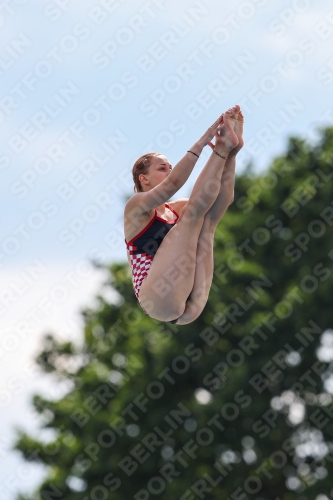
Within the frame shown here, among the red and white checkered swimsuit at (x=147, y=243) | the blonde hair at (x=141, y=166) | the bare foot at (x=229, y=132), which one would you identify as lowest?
the red and white checkered swimsuit at (x=147, y=243)

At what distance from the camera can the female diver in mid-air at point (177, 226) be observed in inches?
263

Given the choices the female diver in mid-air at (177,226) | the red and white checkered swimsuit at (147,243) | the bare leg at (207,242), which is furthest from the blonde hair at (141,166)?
the bare leg at (207,242)

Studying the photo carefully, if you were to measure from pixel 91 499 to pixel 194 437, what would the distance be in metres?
3.18

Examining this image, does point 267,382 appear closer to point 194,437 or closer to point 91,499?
point 194,437

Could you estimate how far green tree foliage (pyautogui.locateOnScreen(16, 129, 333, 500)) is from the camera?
1884cm

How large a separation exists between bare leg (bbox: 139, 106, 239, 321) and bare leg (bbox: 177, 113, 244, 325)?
0.39 ft

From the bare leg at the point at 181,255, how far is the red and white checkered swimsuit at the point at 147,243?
0.11m

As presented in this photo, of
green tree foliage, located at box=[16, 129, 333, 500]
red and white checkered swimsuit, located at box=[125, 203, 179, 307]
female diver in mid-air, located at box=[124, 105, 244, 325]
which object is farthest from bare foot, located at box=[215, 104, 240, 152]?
green tree foliage, located at box=[16, 129, 333, 500]

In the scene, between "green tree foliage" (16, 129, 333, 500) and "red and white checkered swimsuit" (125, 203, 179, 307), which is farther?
"green tree foliage" (16, 129, 333, 500)

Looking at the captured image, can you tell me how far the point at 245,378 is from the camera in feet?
61.1

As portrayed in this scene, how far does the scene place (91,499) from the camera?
20.1m

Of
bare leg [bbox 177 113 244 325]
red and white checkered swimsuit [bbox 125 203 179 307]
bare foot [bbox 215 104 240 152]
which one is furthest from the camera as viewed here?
red and white checkered swimsuit [bbox 125 203 179 307]

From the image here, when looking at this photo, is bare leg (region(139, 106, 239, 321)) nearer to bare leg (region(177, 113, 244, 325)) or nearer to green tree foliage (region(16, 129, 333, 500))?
bare leg (region(177, 113, 244, 325))

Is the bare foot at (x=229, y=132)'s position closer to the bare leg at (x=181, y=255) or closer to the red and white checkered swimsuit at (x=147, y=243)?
the bare leg at (x=181, y=255)
